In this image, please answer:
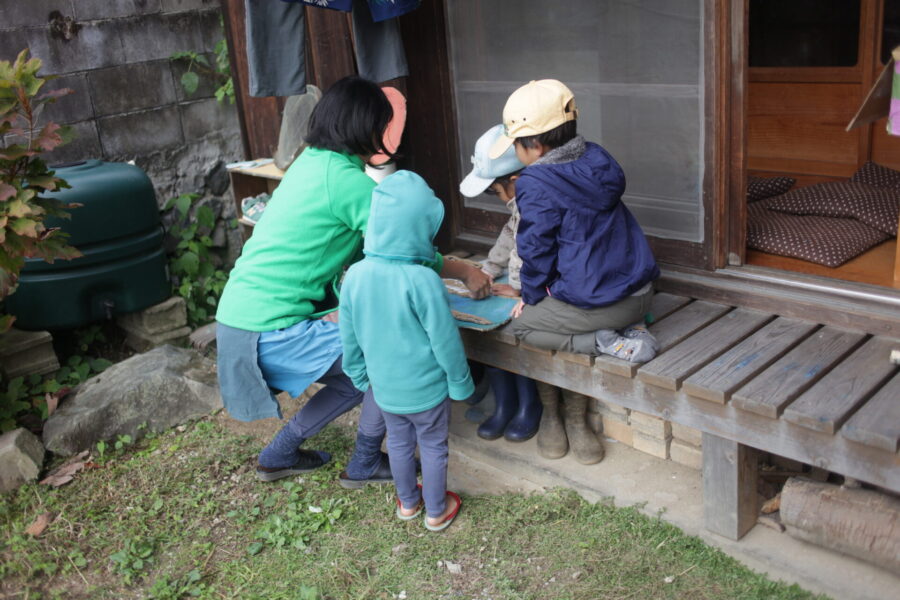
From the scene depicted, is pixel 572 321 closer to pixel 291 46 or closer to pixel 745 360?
pixel 745 360

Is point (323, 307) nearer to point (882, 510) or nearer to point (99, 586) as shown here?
point (99, 586)

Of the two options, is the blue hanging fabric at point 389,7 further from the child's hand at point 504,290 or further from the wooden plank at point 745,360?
the wooden plank at point 745,360

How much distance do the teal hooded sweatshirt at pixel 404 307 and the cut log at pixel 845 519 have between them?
4.05 feet

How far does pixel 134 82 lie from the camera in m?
5.59

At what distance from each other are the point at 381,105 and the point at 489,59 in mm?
1215

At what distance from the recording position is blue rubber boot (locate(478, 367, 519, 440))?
13.3 ft

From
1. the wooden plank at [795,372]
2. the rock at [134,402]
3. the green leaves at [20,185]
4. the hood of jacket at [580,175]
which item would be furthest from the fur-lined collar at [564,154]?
the rock at [134,402]

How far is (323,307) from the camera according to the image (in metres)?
3.70

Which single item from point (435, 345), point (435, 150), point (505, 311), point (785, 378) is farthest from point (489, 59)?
point (785, 378)

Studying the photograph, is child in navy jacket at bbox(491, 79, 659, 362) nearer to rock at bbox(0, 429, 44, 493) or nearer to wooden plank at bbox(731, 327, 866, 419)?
wooden plank at bbox(731, 327, 866, 419)

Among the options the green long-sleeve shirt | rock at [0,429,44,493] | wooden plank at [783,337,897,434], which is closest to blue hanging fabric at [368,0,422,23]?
the green long-sleeve shirt

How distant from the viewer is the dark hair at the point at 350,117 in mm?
3273

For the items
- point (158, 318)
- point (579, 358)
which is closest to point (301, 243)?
point (579, 358)

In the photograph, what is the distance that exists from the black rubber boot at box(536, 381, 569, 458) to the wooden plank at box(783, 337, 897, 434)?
122 cm
